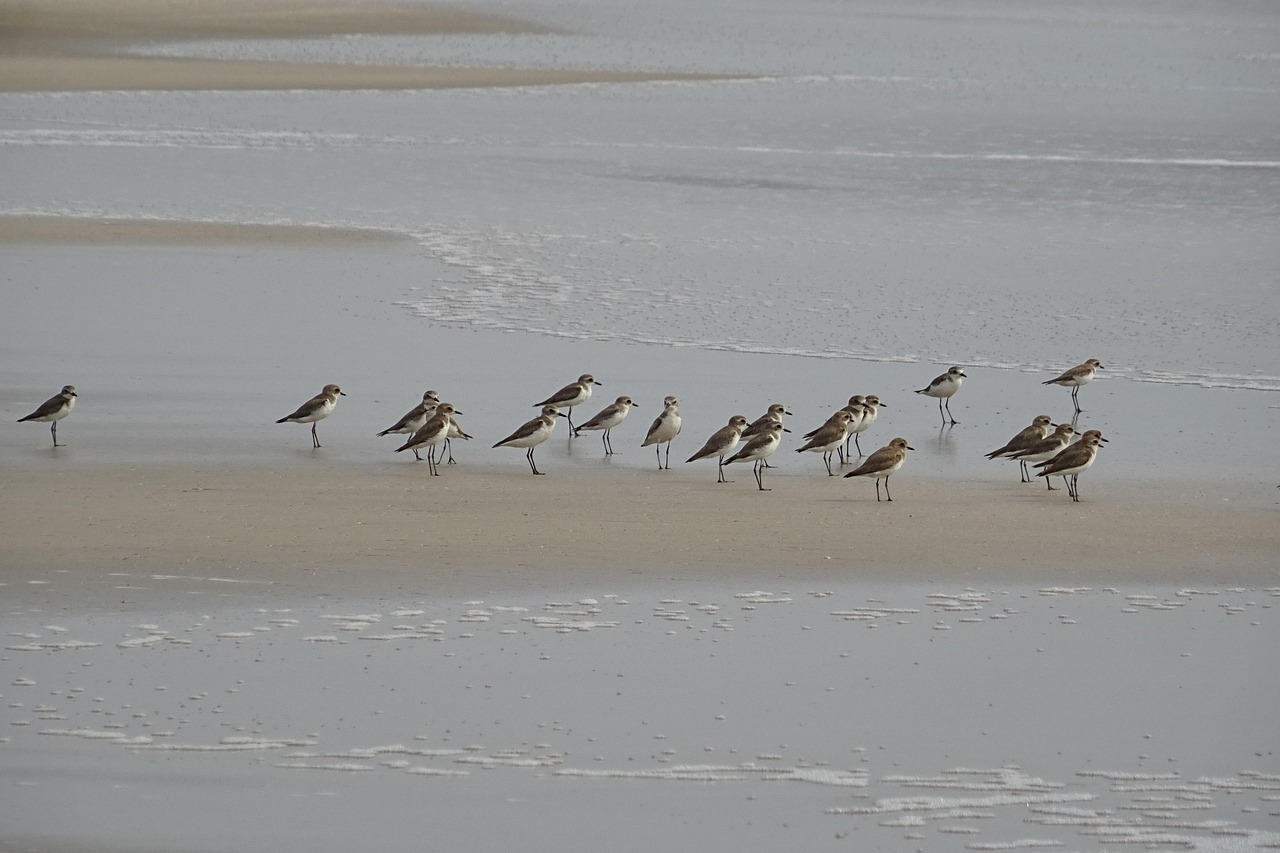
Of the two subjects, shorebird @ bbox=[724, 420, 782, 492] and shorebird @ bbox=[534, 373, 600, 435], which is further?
shorebird @ bbox=[534, 373, 600, 435]

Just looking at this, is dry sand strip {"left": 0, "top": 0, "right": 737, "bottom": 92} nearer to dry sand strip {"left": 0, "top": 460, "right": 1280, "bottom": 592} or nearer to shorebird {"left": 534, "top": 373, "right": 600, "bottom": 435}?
shorebird {"left": 534, "top": 373, "right": 600, "bottom": 435}

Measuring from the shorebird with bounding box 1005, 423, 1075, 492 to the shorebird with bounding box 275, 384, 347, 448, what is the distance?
4815 mm

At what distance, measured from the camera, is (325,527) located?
36.9 ft

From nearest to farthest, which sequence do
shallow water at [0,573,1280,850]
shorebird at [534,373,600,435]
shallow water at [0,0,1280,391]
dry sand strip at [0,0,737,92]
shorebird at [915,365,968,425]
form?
shallow water at [0,573,1280,850] → shorebird at [534,373,600,435] → shorebird at [915,365,968,425] → shallow water at [0,0,1280,391] → dry sand strip at [0,0,737,92]

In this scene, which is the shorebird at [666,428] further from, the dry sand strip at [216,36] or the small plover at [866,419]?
the dry sand strip at [216,36]

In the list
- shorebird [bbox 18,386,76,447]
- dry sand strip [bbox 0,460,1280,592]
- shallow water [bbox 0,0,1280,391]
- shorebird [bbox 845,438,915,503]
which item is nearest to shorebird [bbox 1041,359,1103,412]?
shallow water [bbox 0,0,1280,391]

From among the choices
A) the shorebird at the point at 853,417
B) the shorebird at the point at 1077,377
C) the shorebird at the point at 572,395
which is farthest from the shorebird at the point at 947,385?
the shorebird at the point at 572,395

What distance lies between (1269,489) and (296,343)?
28.6ft

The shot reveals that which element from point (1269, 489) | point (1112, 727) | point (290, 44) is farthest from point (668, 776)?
point (290, 44)

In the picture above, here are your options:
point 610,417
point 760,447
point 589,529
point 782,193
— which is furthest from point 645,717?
point 782,193

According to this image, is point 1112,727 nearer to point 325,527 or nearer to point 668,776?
point 668,776

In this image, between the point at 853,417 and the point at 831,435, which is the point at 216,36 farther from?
the point at 831,435

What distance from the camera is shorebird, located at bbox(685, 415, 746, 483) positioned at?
42.6 feet

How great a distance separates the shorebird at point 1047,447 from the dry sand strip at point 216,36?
3556 centimetres
